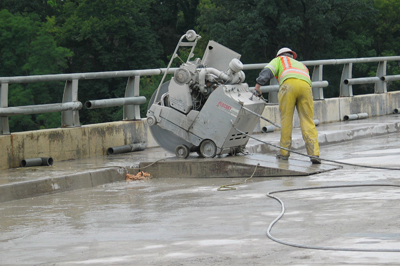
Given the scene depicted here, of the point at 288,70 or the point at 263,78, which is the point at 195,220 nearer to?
the point at 263,78

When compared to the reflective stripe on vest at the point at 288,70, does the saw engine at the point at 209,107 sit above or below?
below

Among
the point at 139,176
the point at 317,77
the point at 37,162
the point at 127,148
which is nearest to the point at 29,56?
the point at 317,77

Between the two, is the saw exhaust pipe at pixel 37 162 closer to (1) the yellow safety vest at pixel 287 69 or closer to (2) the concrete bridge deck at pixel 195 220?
(2) the concrete bridge deck at pixel 195 220

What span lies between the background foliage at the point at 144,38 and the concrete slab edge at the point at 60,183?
43775 mm

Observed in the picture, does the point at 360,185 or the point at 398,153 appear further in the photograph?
the point at 398,153

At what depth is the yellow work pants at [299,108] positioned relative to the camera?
1009 cm

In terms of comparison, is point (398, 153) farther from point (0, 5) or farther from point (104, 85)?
point (0, 5)

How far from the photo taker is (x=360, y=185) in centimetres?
799

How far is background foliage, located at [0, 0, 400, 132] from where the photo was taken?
181 ft

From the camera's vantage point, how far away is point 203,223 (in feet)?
20.7

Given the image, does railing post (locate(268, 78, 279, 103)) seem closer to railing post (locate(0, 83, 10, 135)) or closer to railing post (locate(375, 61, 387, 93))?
railing post (locate(375, 61, 387, 93))

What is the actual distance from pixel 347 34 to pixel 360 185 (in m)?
54.2

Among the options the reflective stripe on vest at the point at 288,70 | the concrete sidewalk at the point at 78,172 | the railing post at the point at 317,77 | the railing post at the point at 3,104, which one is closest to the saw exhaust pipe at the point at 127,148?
the concrete sidewalk at the point at 78,172

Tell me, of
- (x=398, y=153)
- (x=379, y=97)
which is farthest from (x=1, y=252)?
(x=379, y=97)
